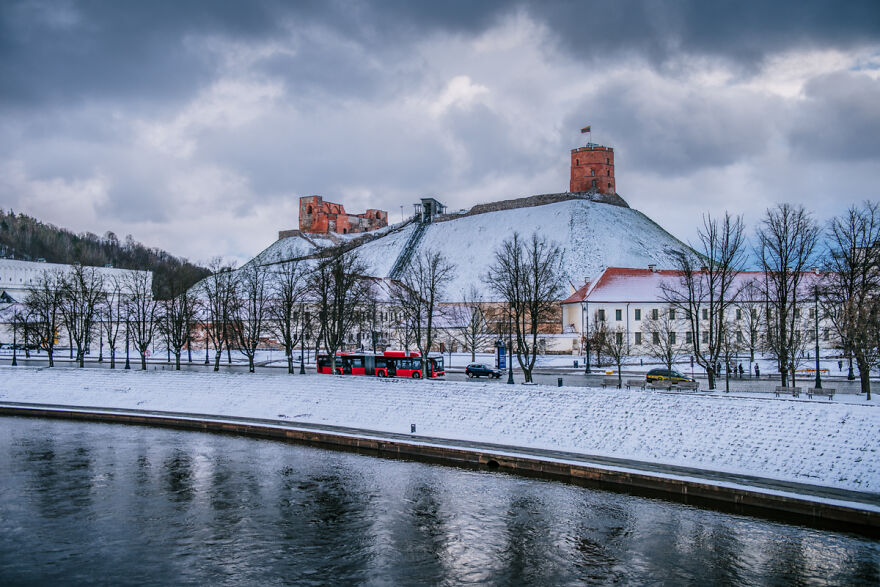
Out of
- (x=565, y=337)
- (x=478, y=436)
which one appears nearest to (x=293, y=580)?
(x=478, y=436)

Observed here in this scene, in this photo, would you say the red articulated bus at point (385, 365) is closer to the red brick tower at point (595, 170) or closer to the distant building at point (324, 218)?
the red brick tower at point (595, 170)

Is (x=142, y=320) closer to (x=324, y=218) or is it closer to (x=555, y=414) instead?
(x=555, y=414)

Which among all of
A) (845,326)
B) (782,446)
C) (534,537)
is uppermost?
(845,326)

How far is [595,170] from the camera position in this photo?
405 feet

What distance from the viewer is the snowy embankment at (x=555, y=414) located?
2136cm

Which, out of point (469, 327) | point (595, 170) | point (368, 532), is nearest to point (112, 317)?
point (469, 327)

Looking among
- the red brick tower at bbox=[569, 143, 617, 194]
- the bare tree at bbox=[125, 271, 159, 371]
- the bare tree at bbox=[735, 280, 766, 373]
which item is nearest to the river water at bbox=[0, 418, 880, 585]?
the bare tree at bbox=[735, 280, 766, 373]

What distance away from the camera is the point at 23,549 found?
680 inches

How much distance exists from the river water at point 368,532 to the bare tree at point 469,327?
105ft

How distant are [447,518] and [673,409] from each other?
34.7 ft

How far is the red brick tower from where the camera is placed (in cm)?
12306

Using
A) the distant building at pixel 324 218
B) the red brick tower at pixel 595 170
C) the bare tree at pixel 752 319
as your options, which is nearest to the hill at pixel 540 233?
the red brick tower at pixel 595 170

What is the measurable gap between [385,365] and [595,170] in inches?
3603

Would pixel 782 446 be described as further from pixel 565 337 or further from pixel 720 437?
pixel 565 337
